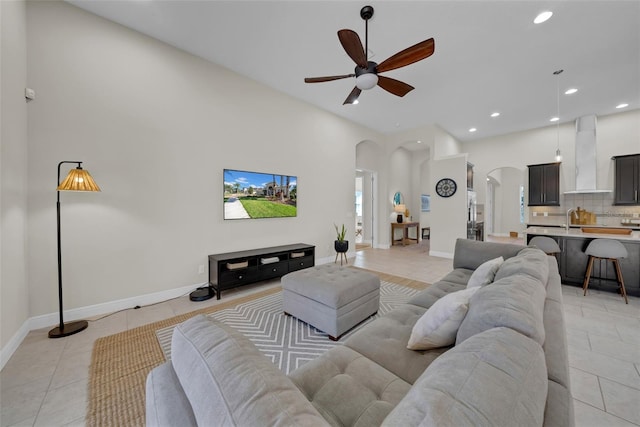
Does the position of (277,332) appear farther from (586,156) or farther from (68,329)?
(586,156)

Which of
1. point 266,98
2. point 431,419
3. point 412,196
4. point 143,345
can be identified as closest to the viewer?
point 431,419

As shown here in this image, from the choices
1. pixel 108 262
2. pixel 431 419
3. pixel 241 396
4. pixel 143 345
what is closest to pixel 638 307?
pixel 431 419

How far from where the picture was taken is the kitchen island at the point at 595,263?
3.18m

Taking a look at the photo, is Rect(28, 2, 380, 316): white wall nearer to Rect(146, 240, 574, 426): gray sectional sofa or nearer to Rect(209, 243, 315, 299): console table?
Rect(209, 243, 315, 299): console table

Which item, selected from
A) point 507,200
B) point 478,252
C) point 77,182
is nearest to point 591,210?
point 507,200

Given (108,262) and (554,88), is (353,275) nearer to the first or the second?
(108,262)

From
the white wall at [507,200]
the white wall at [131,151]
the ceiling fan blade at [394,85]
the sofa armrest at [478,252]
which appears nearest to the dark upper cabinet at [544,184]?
the white wall at [507,200]

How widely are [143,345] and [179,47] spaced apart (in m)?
3.58

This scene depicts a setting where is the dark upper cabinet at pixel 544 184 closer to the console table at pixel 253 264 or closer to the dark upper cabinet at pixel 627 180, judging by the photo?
the dark upper cabinet at pixel 627 180

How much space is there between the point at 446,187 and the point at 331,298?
507 centimetres

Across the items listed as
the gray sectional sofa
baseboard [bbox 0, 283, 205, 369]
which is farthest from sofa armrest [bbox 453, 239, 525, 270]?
baseboard [bbox 0, 283, 205, 369]

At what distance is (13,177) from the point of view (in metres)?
2.05

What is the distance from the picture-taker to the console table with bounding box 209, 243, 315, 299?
3.18 metres

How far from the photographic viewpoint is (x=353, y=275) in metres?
2.57
